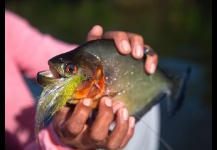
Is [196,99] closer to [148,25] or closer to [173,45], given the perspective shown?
[173,45]

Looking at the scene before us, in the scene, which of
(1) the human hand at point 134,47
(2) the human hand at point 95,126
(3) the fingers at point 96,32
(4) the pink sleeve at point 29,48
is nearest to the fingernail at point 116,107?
(2) the human hand at point 95,126

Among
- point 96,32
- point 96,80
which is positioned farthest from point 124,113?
point 96,32

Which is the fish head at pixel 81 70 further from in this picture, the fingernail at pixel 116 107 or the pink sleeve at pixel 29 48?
the pink sleeve at pixel 29 48

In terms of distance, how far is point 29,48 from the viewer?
265cm

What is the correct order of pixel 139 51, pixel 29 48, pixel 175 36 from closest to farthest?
1. pixel 139 51
2. pixel 29 48
3. pixel 175 36

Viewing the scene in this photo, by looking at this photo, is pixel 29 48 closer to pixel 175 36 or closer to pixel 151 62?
pixel 151 62

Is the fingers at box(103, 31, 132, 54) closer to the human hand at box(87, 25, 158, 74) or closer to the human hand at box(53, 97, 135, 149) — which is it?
the human hand at box(87, 25, 158, 74)

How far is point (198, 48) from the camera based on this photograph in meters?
9.48

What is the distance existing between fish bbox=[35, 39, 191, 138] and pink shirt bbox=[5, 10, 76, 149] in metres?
0.74

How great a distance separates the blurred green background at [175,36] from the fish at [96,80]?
61 centimetres

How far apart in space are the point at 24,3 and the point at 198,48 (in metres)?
10.3

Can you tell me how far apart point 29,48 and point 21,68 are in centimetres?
14
